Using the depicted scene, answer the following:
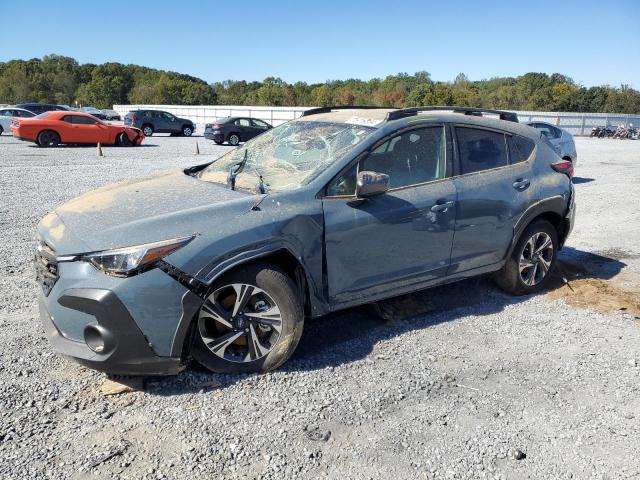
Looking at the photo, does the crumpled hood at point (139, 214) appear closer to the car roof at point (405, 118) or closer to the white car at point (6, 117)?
the car roof at point (405, 118)

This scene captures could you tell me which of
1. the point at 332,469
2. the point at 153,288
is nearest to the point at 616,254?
the point at 332,469

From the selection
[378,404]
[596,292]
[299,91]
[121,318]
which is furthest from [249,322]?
[299,91]

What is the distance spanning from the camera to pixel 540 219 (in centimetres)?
510

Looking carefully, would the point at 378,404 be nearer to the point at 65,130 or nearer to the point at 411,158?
the point at 411,158

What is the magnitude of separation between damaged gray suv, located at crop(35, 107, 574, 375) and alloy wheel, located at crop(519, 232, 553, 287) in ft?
0.05

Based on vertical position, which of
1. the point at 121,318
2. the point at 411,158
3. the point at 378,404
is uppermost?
the point at 411,158

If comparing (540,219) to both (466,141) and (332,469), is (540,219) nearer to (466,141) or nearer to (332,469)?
(466,141)

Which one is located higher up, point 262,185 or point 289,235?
point 262,185

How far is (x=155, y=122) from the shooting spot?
30.1m

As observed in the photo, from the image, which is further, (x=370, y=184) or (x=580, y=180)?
(x=580, y=180)

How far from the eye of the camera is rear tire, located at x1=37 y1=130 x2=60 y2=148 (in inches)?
800

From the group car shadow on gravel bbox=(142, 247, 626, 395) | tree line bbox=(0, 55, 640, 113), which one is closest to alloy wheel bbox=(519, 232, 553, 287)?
car shadow on gravel bbox=(142, 247, 626, 395)

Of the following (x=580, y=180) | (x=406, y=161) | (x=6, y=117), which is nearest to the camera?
(x=406, y=161)

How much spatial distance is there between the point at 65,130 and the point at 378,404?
21.1 meters
